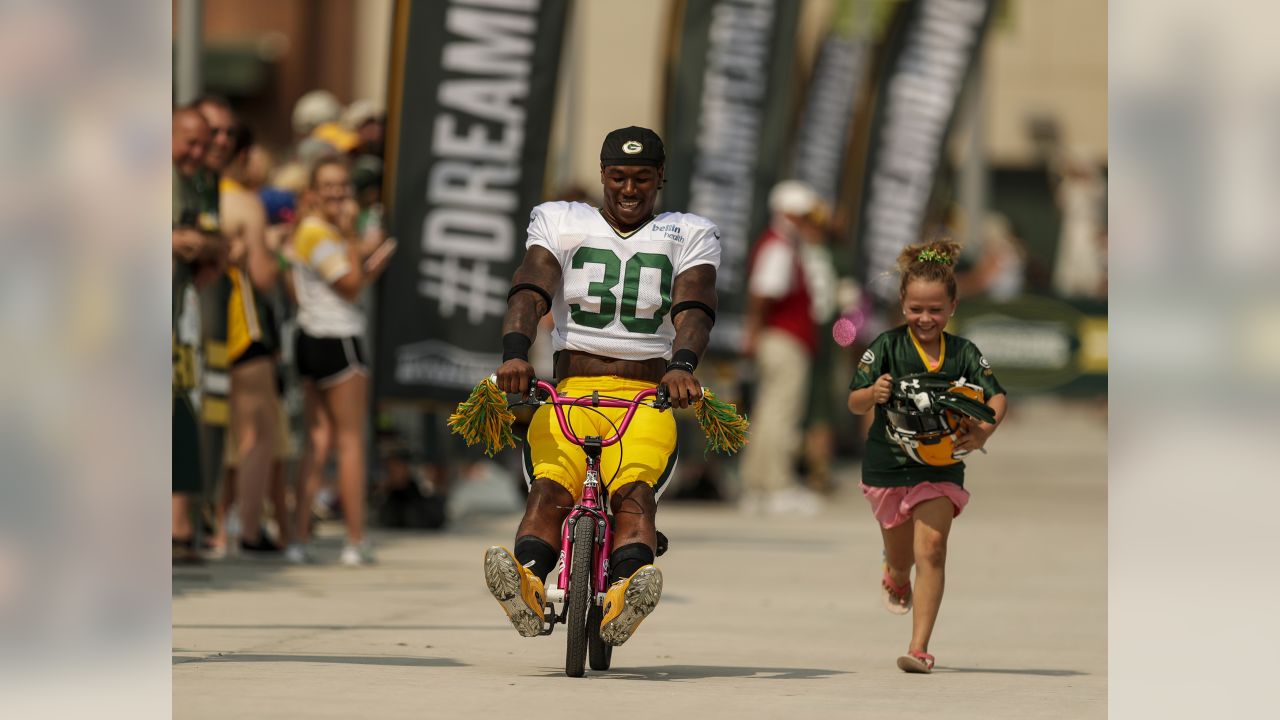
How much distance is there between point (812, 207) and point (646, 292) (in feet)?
29.9

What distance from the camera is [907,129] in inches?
827

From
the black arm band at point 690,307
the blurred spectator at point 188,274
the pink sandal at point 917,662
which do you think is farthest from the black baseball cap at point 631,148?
the blurred spectator at point 188,274

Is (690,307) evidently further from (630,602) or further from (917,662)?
(917,662)

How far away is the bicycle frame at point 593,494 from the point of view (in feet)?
23.9

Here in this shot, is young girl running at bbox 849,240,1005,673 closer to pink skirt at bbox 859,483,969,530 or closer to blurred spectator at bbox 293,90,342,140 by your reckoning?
pink skirt at bbox 859,483,969,530

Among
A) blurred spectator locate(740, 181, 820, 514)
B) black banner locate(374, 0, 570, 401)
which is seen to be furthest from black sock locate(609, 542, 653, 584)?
blurred spectator locate(740, 181, 820, 514)

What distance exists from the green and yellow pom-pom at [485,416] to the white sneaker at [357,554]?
3.78 meters

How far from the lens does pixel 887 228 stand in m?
21.0

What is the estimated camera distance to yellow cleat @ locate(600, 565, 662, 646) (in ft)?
23.0

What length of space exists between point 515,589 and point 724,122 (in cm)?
1017

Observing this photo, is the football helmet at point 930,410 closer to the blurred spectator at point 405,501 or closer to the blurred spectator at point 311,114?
the blurred spectator at point 405,501
